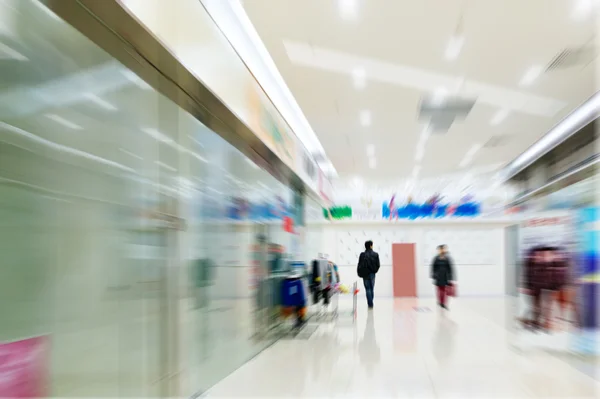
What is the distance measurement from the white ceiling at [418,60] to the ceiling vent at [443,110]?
6.9 inches

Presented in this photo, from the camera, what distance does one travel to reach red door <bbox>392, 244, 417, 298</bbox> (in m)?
18.9

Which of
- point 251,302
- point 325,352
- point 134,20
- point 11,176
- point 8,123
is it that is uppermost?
point 134,20

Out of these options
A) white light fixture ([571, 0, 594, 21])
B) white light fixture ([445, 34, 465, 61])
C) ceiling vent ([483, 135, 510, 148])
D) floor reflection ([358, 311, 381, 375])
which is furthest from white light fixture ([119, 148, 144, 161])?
ceiling vent ([483, 135, 510, 148])

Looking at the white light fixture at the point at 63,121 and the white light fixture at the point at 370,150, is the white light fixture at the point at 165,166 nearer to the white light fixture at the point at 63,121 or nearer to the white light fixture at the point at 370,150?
the white light fixture at the point at 63,121

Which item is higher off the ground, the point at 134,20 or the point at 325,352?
the point at 134,20

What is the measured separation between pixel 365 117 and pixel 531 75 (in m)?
3.11

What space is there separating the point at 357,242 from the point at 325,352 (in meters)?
12.5

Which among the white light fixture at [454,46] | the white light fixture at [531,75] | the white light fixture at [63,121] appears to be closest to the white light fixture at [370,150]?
the white light fixture at [531,75]

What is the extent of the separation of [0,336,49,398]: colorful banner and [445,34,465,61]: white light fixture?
5.32 m

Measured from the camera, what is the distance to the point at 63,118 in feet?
11.0

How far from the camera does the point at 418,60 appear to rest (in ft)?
22.4

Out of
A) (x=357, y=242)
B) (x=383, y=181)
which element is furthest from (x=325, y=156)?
(x=357, y=242)

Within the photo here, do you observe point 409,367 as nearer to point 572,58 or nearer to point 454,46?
point 454,46

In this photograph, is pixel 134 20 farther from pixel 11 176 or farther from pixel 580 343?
pixel 580 343
